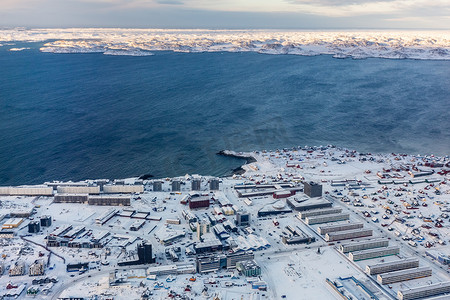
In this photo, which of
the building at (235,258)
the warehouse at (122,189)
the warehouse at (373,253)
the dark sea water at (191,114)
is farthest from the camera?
the dark sea water at (191,114)

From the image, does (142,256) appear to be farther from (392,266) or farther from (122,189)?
(392,266)

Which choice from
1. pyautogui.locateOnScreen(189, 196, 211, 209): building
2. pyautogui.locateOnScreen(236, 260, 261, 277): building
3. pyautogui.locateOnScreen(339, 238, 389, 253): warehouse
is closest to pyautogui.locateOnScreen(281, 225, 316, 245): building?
pyautogui.locateOnScreen(339, 238, 389, 253): warehouse

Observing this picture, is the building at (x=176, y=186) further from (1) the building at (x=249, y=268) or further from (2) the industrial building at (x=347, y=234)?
(2) the industrial building at (x=347, y=234)

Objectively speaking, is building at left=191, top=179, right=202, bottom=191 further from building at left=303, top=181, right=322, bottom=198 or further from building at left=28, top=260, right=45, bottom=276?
building at left=28, top=260, right=45, bottom=276

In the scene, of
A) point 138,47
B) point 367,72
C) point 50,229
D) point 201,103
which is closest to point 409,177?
point 50,229

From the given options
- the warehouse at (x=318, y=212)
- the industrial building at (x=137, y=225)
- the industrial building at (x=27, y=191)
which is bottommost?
the industrial building at (x=137, y=225)

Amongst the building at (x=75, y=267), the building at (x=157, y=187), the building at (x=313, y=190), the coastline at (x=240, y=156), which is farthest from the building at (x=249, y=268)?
the coastline at (x=240, y=156)
